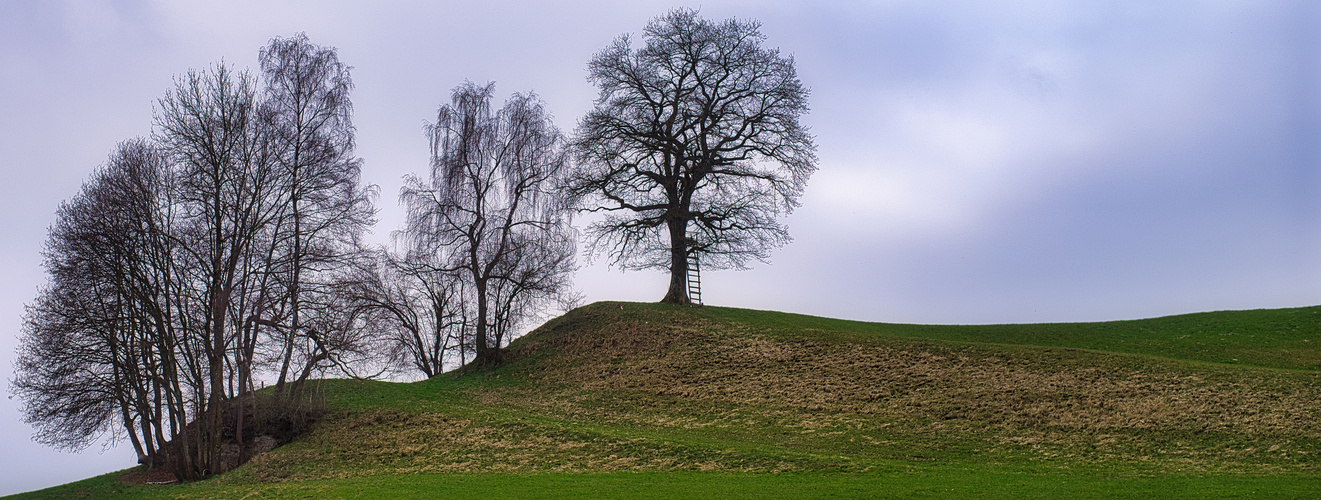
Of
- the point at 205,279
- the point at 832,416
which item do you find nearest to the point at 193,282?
the point at 205,279

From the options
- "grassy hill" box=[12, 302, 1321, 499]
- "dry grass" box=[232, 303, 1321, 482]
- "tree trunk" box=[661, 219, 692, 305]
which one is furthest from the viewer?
"tree trunk" box=[661, 219, 692, 305]

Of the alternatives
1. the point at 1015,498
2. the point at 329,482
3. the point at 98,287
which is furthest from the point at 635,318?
the point at 1015,498

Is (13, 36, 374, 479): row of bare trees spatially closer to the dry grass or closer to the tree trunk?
the dry grass

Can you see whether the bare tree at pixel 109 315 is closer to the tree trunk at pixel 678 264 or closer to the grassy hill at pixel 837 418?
the grassy hill at pixel 837 418

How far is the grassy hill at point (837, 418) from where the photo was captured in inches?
808

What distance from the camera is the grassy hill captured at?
20.5 metres

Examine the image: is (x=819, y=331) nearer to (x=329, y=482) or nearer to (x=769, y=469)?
(x=769, y=469)

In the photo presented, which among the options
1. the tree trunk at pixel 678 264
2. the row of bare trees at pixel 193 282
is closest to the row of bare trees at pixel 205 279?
the row of bare trees at pixel 193 282

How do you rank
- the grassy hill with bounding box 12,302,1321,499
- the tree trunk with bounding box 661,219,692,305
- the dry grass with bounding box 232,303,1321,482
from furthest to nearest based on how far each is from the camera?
the tree trunk with bounding box 661,219,692,305 → the dry grass with bounding box 232,303,1321,482 → the grassy hill with bounding box 12,302,1321,499

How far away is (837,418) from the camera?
27188 mm

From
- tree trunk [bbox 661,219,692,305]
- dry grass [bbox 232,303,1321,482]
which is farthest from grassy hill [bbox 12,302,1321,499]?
tree trunk [bbox 661,219,692,305]

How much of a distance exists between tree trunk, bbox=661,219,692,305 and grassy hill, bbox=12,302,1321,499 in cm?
260

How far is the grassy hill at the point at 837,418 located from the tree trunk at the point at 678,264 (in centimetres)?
260

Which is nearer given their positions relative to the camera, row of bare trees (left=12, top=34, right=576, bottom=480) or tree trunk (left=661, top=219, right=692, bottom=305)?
row of bare trees (left=12, top=34, right=576, bottom=480)
